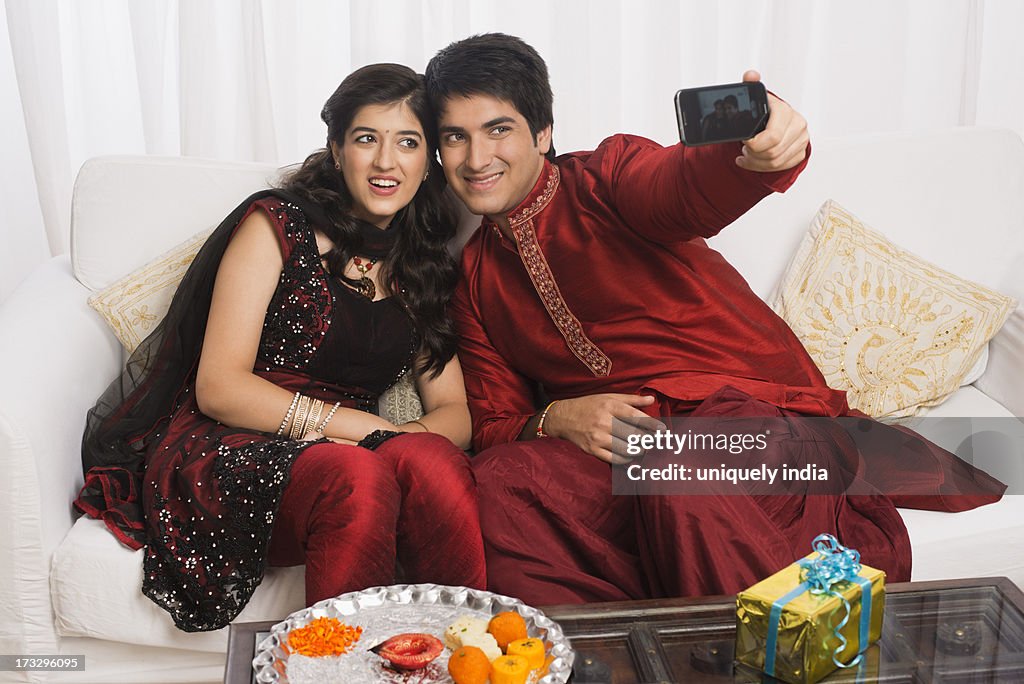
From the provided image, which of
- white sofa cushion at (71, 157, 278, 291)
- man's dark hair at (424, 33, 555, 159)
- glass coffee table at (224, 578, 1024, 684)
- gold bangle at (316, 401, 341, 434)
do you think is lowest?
glass coffee table at (224, 578, 1024, 684)

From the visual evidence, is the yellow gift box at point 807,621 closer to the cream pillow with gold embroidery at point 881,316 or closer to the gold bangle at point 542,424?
the gold bangle at point 542,424

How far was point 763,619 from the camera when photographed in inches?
50.9

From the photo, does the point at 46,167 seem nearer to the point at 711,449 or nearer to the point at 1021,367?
the point at 711,449

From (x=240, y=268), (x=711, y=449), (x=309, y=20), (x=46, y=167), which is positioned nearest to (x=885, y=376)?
(x=711, y=449)

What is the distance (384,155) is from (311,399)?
0.47 metres

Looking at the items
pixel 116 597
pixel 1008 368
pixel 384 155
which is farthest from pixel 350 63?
pixel 1008 368

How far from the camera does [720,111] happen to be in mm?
1488

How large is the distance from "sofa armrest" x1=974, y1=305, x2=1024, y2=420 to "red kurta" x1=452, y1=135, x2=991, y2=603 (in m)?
0.47

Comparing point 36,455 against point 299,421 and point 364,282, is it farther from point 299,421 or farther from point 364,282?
point 364,282

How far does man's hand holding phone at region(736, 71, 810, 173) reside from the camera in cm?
159

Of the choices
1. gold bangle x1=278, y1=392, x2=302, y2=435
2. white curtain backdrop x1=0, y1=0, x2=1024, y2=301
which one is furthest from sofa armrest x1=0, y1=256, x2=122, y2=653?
white curtain backdrop x1=0, y1=0, x2=1024, y2=301

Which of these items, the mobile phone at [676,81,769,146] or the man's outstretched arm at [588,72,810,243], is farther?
the man's outstretched arm at [588,72,810,243]

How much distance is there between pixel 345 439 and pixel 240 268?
366mm

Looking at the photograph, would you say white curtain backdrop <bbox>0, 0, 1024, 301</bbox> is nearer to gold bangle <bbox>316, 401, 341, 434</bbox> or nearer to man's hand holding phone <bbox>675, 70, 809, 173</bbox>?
gold bangle <bbox>316, 401, 341, 434</bbox>
